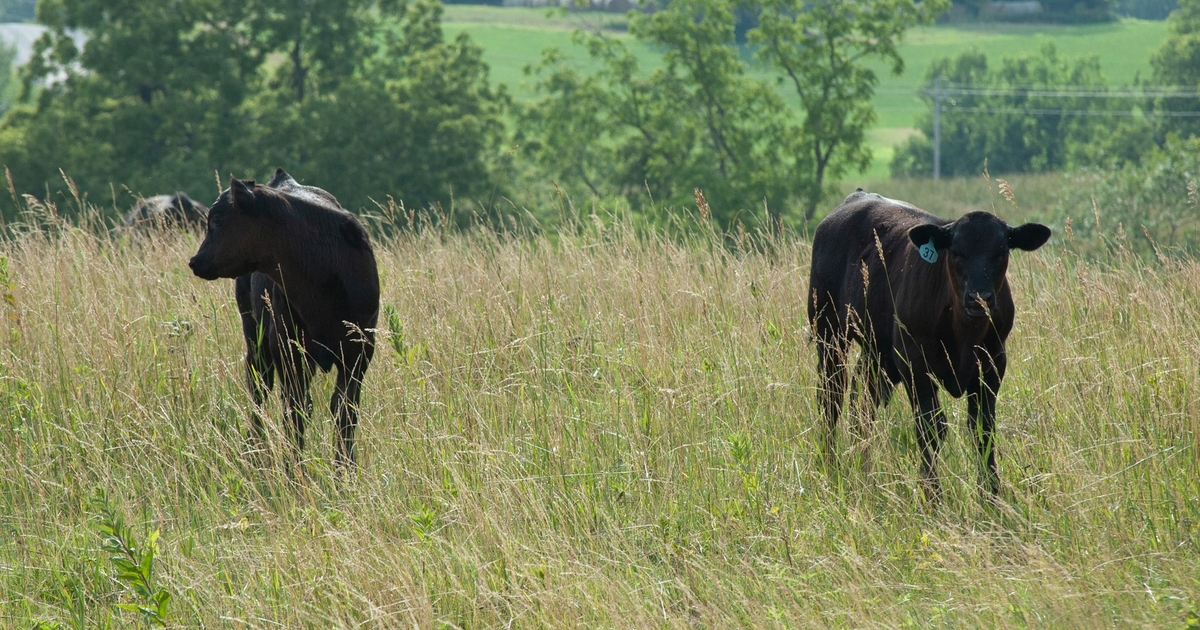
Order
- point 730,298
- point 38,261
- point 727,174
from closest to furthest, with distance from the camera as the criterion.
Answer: point 730,298, point 38,261, point 727,174

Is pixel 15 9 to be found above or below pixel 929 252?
below

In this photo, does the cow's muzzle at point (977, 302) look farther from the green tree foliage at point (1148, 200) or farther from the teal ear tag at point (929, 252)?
the green tree foliage at point (1148, 200)

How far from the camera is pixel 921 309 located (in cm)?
489

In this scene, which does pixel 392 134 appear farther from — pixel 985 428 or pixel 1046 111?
pixel 1046 111

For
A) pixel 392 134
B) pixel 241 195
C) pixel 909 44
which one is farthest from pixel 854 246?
pixel 909 44

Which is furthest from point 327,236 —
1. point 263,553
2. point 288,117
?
point 288,117

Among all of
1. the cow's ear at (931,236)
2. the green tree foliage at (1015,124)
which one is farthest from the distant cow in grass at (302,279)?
the green tree foliage at (1015,124)

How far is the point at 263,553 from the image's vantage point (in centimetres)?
423

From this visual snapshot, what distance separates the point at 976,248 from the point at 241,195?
11.1ft

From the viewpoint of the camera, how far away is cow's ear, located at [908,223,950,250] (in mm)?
4695

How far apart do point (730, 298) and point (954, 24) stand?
125767mm

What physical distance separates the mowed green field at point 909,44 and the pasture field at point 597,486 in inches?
3454

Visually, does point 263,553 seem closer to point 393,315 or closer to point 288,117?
point 393,315

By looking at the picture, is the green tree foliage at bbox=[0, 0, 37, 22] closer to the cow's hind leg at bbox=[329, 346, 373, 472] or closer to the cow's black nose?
the cow's hind leg at bbox=[329, 346, 373, 472]
